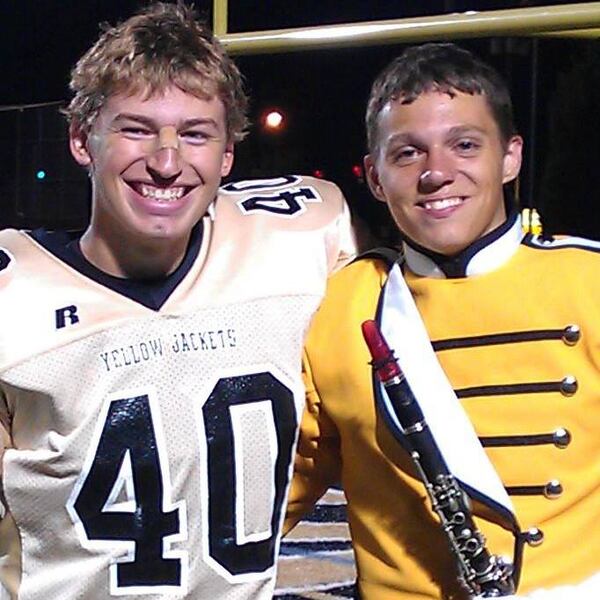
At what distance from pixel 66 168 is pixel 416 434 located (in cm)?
429

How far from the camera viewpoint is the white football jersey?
4.42ft

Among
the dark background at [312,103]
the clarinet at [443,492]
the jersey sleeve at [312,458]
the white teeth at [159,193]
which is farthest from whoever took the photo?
the dark background at [312,103]

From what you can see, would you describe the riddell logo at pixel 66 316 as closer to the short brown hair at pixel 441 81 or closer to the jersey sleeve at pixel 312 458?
the jersey sleeve at pixel 312 458

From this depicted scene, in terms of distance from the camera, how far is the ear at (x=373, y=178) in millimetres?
1482

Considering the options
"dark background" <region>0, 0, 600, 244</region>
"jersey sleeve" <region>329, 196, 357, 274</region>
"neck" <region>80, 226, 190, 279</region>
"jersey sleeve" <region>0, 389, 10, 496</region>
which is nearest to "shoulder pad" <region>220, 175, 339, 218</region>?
"jersey sleeve" <region>329, 196, 357, 274</region>

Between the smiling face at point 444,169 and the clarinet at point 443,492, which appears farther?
the smiling face at point 444,169

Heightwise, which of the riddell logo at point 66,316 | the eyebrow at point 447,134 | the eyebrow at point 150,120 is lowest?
the riddell logo at point 66,316

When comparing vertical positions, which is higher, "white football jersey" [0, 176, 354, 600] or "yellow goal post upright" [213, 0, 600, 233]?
"yellow goal post upright" [213, 0, 600, 233]

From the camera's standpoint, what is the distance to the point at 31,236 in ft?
4.78

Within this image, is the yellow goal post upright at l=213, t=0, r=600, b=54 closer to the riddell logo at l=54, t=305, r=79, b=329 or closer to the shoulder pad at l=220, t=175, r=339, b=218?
the shoulder pad at l=220, t=175, r=339, b=218

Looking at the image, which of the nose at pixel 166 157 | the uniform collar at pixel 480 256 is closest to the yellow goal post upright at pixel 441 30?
the uniform collar at pixel 480 256

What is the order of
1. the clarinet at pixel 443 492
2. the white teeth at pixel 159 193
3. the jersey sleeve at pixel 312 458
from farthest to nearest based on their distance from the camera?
the jersey sleeve at pixel 312 458 → the white teeth at pixel 159 193 → the clarinet at pixel 443 492

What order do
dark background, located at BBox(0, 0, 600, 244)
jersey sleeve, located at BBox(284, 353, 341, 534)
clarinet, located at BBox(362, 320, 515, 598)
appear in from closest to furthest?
clarinet, located at BBox(362, 320, 515, 598) → jersey sleeve, located at BBox(284, 353, 341, 534) → dark background, located at BBox(0, 0, 600, 244)

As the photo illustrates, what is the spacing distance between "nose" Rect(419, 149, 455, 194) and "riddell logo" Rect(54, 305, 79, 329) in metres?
0.39
